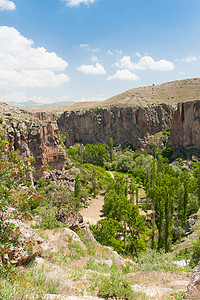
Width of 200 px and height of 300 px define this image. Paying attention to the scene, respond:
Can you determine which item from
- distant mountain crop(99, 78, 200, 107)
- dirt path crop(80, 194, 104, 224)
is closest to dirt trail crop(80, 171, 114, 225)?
dirt path crop(80, 194, 104, 224)

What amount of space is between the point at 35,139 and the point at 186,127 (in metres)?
39.0

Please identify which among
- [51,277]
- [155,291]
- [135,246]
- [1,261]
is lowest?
[135,246]

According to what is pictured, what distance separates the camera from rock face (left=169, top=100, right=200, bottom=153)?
47875 millimetres

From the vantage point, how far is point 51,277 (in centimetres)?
525

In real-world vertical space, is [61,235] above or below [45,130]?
below

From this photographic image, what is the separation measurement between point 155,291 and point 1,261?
482 cm

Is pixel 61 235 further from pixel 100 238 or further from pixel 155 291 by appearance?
pixel 100 238

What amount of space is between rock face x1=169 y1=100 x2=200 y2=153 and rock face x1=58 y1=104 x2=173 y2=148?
13.4 metres

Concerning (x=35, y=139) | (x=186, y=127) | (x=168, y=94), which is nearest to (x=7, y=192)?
(x=35, y=139)

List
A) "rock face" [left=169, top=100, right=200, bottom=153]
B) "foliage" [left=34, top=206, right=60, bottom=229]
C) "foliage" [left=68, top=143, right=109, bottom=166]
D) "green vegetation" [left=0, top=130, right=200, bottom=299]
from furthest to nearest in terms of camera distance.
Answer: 1. "foliage" [left=68, top=143, right=109, bottom=166]
2. "rock face" [left=169, top=100, right=200, bottom=153]
3. "foliage" [left=34, top=206, right=60, bottom=229]
4. "green vegetation" [left=0, top=130, right=200, bottom=299]

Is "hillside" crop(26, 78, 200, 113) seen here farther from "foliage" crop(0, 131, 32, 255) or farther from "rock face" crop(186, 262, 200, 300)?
"foliage" crop(0, 131, 32, 255)

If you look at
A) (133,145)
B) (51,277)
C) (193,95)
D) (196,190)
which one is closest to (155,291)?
(51,277)

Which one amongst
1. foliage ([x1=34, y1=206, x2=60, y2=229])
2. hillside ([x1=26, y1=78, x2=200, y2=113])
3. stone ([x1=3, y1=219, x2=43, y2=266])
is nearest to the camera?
stone ([x1=3, y1=219, x2=43, y2=266])

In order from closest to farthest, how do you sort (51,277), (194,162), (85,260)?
(51,277)
(85,260)
(194,162)
